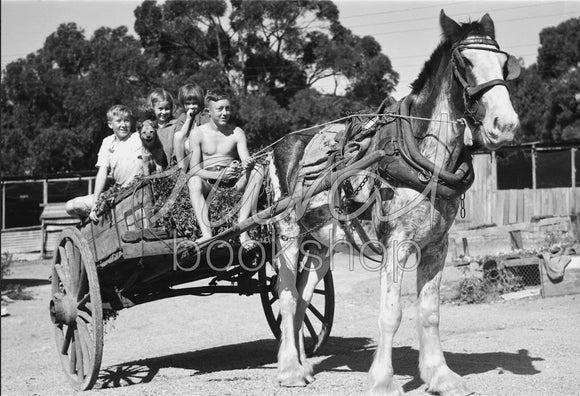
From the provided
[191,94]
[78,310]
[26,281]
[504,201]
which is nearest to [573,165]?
[504,201]

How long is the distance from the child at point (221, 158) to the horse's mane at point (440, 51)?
1.70m

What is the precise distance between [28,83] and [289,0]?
38.7ft

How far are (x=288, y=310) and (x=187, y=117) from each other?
7.64ft

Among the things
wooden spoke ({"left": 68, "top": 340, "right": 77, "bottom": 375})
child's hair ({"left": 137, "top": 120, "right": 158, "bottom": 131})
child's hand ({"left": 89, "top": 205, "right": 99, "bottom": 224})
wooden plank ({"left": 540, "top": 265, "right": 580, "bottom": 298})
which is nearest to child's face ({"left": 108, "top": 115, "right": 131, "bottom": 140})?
child's hair ({"left": 137, "top": 120, "right": 158, "bottom": 131})

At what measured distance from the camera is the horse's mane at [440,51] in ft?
18.9

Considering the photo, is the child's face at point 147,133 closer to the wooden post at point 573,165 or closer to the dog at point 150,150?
the dog at point 150,150

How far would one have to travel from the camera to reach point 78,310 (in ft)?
24.6

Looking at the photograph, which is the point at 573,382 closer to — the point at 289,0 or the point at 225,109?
the point at 225,109

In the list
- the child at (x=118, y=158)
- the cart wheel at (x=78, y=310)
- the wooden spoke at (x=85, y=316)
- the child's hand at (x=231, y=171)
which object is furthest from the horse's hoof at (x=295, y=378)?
the child at (x=118, y=158)

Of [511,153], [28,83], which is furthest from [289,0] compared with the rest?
[28,83]

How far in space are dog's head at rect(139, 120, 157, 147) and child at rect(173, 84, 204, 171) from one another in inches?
9.6

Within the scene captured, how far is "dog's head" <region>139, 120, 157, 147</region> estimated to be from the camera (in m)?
7.49

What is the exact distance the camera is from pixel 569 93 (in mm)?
30281

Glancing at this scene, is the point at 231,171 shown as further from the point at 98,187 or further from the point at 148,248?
the point at 98,187
